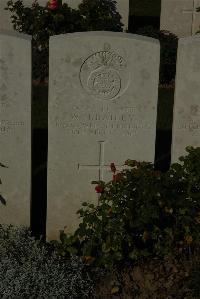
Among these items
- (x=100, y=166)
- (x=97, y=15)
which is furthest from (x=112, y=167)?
(x=97, y=15)

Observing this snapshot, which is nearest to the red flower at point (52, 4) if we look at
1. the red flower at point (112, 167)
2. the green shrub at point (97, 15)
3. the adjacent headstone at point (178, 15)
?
the green shrub at point (97, 15)

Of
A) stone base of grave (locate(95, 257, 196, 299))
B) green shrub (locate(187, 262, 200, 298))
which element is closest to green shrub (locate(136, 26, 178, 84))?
stone base of grave (locate(95, 257, 196, 299))

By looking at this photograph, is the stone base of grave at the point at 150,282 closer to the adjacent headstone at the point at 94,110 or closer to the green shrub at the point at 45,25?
the adjacent headstone at the point at 94,110

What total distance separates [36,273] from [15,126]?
3.94 ft

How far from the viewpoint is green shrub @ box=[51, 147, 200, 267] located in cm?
476

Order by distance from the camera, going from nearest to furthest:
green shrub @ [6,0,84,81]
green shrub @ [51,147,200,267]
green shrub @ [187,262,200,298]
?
green shrub @ [187,262,200,298] < green shrub @ [51,147,200,267] < green shrub @ [6,0,84,81]

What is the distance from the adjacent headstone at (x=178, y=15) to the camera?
36.5 feet

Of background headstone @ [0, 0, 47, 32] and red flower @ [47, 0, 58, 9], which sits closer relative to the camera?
red flower @ [47, 0, 58, 9]

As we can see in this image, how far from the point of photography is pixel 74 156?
5.28 metres

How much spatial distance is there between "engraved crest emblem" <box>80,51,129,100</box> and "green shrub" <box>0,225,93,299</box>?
1283mm

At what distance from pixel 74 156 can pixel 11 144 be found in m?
0.52

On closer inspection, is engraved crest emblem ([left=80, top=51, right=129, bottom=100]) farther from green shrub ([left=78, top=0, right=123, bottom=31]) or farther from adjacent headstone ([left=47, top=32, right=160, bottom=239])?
green shrub ([left=78, top=0, right=123, bottom=31])

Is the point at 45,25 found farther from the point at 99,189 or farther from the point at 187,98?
the point at 99,189

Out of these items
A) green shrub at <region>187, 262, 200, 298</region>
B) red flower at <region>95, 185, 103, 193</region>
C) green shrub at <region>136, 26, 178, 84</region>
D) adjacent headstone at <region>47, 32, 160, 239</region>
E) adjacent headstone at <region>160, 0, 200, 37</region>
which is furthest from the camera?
adjacent headstone at <region>160, 0, 200, 37</region>
